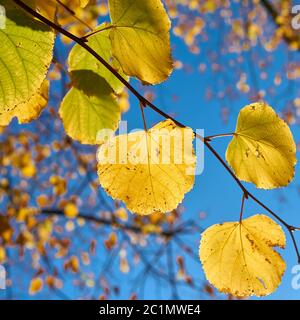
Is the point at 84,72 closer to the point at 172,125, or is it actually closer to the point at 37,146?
the point at 172,125

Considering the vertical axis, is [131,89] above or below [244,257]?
above

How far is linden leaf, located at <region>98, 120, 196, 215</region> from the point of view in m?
0.54

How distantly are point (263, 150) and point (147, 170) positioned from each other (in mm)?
185

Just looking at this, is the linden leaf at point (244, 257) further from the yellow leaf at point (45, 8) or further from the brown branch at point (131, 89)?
the yellow leaf at point (45, 8)

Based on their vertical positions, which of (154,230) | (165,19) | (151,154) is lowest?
(151,154)

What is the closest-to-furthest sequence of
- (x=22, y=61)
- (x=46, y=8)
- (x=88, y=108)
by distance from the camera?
(x=22, y=61), (x=46, y=8), (x=88, y=108)

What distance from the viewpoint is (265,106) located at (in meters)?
0.59

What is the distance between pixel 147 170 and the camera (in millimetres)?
554

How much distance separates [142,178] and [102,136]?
0.48 feet

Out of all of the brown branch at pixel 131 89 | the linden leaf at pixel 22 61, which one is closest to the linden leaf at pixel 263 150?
the brown branch at pixel 131 89

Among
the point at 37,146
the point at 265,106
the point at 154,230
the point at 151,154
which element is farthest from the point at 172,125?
the point at 37,146

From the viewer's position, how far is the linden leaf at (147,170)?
54cm

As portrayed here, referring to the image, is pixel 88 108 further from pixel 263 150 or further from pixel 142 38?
pixel 263 150

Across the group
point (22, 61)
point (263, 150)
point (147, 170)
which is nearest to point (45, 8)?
point (22, 61)
